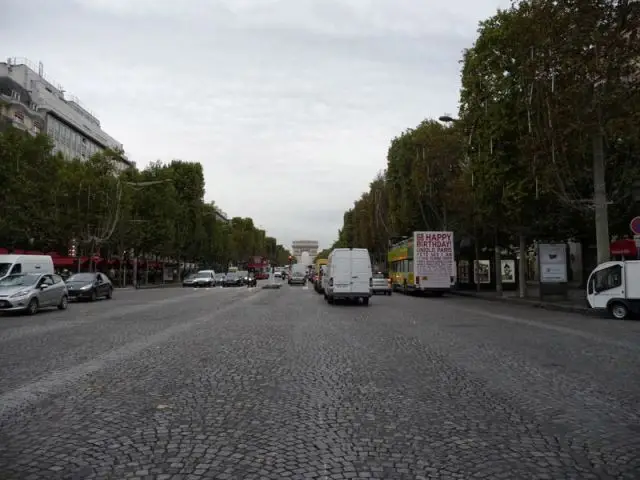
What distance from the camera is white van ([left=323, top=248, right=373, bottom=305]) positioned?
2644cm

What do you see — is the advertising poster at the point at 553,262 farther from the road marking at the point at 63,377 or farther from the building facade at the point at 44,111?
the building facade at the point at 44,111

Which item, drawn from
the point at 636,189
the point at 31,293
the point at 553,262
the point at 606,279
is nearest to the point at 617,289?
the point at 606,279

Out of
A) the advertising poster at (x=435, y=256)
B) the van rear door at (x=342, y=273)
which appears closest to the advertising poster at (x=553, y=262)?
the advertising poster at (x=435, y=256)

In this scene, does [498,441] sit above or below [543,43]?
below

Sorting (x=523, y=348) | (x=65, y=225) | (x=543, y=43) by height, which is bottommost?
(x=523, y=348)

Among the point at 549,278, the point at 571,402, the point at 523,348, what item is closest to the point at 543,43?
the point at 549,278

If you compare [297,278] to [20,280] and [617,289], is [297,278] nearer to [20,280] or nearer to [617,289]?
[20,280]

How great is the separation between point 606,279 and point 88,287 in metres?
24.2

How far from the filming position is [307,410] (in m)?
6.50

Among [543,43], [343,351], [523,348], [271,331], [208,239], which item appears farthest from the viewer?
[208,239]

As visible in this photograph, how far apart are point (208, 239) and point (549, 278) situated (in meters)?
62.4

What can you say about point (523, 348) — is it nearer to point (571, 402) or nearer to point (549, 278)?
point (571, 402)

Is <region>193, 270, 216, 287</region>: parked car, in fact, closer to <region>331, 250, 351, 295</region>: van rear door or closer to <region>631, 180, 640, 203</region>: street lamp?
<region>331, 250, 351, 295</region>: van rear door

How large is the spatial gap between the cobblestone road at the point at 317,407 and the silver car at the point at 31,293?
7.78 metres
